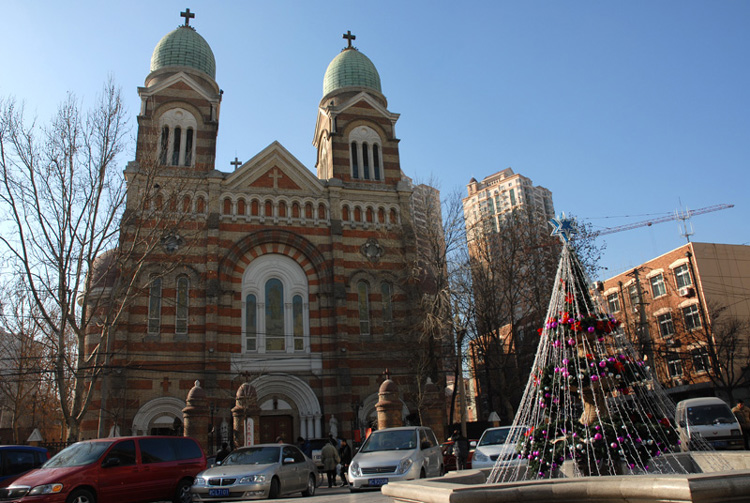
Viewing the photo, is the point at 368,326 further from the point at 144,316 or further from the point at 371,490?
the point at 371,490

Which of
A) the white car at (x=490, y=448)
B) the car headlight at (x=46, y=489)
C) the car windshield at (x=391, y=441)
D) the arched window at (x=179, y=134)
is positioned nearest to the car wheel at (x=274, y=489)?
the car windshield at (x=391, y=441)

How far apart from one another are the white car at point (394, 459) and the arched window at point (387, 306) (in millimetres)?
15487

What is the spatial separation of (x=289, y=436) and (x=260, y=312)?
627cm

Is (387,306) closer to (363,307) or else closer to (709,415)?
(363,307)

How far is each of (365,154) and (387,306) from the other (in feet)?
31.7

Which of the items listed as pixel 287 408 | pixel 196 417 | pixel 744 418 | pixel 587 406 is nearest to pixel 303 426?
pixel 287 408

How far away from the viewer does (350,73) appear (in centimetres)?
3716

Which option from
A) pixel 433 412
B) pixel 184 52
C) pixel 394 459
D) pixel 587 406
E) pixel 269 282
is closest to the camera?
pixel 587 406

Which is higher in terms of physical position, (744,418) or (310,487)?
(744,418)

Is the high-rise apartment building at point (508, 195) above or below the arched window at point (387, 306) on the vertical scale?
above

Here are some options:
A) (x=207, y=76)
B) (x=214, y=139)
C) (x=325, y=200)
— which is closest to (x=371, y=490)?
(x=325, y=200)

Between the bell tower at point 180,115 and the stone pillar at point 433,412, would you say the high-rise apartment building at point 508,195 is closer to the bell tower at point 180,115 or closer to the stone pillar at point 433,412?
the bell tower at point 180,115

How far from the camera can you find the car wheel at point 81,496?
1021 centimetres

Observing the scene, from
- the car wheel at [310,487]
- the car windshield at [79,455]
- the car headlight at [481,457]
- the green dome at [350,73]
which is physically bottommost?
the car wheel at [310,487]
